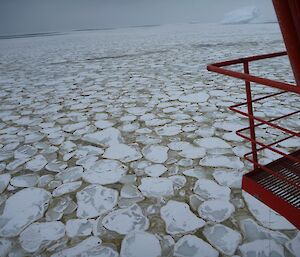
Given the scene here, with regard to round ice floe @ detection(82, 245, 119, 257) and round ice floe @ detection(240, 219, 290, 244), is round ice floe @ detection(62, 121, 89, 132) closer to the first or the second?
round ice floe @ detection(82, 245, 119, 257)

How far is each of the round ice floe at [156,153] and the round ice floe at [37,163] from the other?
2.43ft

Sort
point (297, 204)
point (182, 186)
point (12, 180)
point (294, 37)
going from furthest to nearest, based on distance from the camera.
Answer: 1. point (12, 180)
2. point (182, 186)
3. point (297, 204)
4. point (294, 37)

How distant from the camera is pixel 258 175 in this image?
1.16 m

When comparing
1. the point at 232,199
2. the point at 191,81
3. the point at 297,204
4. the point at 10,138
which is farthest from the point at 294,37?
the point at 191,81

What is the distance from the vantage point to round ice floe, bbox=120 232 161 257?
120 cm

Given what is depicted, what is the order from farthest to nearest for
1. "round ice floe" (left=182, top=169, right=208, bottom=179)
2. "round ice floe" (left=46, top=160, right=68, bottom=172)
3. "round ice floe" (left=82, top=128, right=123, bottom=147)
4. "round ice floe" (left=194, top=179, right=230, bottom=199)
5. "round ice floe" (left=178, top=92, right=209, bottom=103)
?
"round ice floe" (left=178, top=92, right=209, bottom=103), "round ice floe" (left=82, top=128, right=123, bottom=147), "round ice floe" (left=46, top=160, right=68, bottom=172), "round ice floe" (left=182, top=169, right=208, bottom=179), "round ice floe" (left=194, top=179, right=230, bottom=199)

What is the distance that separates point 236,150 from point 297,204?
1.03 m

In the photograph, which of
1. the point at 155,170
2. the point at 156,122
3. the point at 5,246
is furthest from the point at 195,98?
the point at 5,246

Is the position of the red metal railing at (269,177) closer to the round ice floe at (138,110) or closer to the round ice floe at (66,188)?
the round ice floe at (66,188)

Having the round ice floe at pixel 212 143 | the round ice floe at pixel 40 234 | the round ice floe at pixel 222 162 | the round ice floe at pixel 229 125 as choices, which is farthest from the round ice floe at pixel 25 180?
the round ice floe at pixel 229 125

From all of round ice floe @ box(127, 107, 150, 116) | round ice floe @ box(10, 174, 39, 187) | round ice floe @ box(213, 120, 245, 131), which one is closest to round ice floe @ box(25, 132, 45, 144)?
round ice floe @ box(10, 174, 39, 187)

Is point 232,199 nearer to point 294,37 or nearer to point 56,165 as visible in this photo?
point 294,37

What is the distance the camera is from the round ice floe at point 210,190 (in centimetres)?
155

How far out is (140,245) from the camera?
125cm
